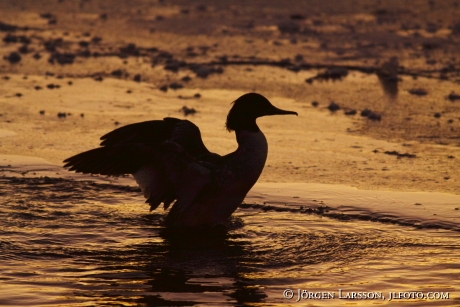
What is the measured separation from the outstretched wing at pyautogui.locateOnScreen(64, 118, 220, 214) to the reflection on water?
0.33 meters

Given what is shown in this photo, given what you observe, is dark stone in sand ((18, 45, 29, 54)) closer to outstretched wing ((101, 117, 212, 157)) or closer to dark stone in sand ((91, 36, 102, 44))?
dark stone in sand ((91, 36, 102, 44))

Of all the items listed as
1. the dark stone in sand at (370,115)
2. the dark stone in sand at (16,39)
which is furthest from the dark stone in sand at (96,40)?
the dark stone in sand at (370,115)

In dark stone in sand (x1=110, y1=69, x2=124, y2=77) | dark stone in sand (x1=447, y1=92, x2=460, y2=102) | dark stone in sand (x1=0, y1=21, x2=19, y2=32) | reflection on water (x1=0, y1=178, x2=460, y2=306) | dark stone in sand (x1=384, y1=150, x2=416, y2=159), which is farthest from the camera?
dark stone in sand (x1=0, y1=21, x2=19, y2=32)

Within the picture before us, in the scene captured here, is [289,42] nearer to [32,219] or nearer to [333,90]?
[333,90]

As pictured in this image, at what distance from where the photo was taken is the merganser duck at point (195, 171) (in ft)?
25.1

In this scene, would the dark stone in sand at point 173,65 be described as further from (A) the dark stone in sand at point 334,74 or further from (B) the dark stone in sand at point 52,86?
(A) the dark stone in sand at point 334,74

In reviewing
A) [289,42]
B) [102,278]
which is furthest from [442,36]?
[102,278]

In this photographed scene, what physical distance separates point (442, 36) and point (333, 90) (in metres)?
3.99

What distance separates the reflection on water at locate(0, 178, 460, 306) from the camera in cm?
623

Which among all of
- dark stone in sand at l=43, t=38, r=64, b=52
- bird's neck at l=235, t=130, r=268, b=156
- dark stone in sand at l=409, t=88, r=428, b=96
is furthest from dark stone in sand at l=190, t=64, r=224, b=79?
bird's neck at l=235, t=130, r=268, b=156

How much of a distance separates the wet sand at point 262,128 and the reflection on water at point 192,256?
23 millimetres

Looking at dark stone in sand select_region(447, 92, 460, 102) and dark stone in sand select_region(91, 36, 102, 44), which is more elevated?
dark stone in sand select_region(91, 36, 102, 44)

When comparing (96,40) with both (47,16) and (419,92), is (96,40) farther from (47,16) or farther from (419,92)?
(419,92)

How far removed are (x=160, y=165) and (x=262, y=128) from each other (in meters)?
3.70
